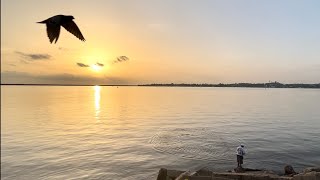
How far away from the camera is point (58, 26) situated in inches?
182

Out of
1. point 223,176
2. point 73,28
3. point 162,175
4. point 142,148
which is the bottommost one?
point 142,148

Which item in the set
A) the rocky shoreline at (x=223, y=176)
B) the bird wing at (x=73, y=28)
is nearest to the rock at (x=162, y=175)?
the rocky shoreline at (x=223, y=176)

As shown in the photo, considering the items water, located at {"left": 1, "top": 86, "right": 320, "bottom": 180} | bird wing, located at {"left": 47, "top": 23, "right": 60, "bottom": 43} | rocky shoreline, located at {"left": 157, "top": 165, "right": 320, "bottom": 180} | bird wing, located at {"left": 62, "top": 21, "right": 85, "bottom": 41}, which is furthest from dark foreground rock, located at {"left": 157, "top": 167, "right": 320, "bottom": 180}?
bird wing, located at {"left": 47, "top": 23, "right": 60, "bottom": 43}

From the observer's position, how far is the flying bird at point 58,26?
4411mm

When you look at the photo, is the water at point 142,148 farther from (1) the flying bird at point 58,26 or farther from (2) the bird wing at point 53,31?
(2) the bird wing at point 53,31

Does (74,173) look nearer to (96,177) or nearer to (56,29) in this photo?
(96,177)

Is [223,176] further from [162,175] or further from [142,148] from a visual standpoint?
[142,148]

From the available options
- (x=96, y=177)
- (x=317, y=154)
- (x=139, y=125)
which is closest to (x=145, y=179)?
(x=96, y=177)

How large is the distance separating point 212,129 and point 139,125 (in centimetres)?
1445

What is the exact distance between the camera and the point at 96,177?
30.8 metres

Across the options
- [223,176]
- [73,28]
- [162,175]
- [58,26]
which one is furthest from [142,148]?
[58,26]

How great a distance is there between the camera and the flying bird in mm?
4411

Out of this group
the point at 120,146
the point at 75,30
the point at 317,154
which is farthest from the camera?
the point at 120,146

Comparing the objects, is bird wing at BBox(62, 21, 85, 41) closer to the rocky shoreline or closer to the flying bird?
the flying bird
